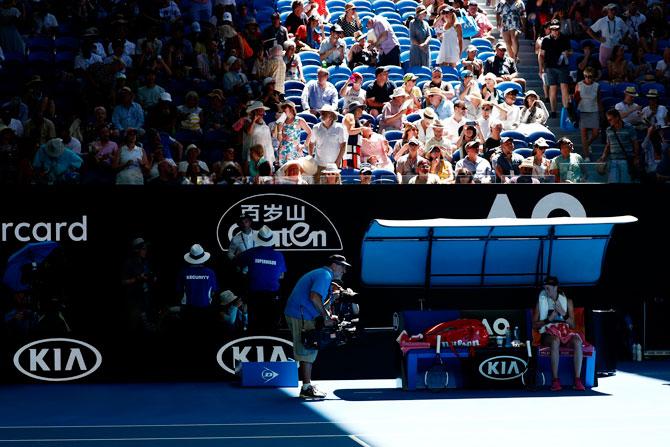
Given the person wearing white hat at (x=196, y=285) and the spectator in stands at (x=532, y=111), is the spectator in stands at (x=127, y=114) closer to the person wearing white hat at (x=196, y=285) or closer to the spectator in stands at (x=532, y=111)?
the person wearing white hat at (x=196, y=285)

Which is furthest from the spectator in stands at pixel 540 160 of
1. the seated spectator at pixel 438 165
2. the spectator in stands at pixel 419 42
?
the spectator in stands at pixel 419 42

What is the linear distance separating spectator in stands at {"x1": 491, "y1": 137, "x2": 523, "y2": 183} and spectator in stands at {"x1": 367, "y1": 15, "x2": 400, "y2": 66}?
19.6 ft

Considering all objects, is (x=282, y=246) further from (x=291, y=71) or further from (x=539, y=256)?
(x=291, y=71)

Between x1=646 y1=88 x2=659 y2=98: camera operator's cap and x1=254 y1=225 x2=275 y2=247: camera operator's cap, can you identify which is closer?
x1=254 y1=225 x2=275 y2=247: camera operator's cap

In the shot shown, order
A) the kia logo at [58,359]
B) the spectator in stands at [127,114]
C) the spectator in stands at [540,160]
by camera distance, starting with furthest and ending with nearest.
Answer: the spectator in stands at [127,114]
the spectator in stands at [540,160]
the kia logo at [58,359]

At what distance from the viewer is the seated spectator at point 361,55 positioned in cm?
2597

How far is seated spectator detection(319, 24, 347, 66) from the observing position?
84.1 feet

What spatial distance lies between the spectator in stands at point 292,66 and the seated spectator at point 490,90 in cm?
353

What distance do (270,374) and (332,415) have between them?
2738 millimetres

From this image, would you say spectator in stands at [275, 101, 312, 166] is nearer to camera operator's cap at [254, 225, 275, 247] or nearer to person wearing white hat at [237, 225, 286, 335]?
camera operator's cap at [254, 225, 275, 247]

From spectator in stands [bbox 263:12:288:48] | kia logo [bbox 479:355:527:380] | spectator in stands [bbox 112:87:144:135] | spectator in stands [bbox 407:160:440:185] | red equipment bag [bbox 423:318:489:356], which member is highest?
spectator in stands [bbox 263:12:288:48]

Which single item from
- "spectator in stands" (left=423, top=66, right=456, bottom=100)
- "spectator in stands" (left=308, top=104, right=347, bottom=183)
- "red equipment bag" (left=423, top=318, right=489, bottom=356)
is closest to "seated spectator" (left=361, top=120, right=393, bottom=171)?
"spectator in stands" (left=308, top=104, right=347, bottom=183)

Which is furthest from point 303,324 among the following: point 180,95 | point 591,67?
point 591,67

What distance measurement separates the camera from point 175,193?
19.3 m
